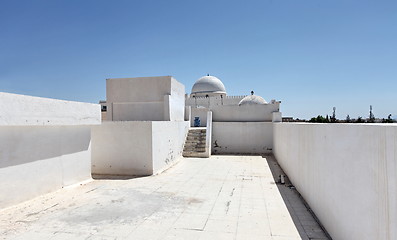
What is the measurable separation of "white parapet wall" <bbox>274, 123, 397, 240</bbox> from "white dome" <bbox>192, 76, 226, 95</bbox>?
82.0 ft

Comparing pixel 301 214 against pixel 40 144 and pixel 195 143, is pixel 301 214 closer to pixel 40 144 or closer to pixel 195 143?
pixel 40 144

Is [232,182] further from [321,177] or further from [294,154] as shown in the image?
[321,177]

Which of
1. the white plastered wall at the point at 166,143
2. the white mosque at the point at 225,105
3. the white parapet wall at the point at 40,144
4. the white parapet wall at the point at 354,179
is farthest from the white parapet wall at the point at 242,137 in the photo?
the white parapet wall at the point at 354,179

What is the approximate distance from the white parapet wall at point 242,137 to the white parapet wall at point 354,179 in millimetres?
9304

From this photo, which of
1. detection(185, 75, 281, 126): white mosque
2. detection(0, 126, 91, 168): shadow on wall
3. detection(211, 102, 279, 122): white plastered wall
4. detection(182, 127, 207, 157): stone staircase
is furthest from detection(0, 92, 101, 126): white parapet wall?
detection(185, 75, 281, 126): white mosque

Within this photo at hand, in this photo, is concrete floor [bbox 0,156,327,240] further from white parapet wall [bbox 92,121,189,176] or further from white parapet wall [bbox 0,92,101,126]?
white parapet wall [bbox 0,92,101,126]

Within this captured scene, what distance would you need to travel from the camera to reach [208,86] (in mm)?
30547

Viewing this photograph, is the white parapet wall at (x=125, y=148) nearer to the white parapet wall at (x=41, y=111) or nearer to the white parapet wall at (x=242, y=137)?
the white parapet wall at (x=41, y=111)

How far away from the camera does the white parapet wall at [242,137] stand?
49.1 feet

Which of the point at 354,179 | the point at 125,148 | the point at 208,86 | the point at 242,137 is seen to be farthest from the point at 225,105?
the point at 354,179

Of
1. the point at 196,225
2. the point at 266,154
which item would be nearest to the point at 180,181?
the point at 196,225

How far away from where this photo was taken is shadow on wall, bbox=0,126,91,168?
5574 mm

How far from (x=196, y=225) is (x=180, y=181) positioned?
3620mm

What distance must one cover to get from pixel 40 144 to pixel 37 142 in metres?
0.11
